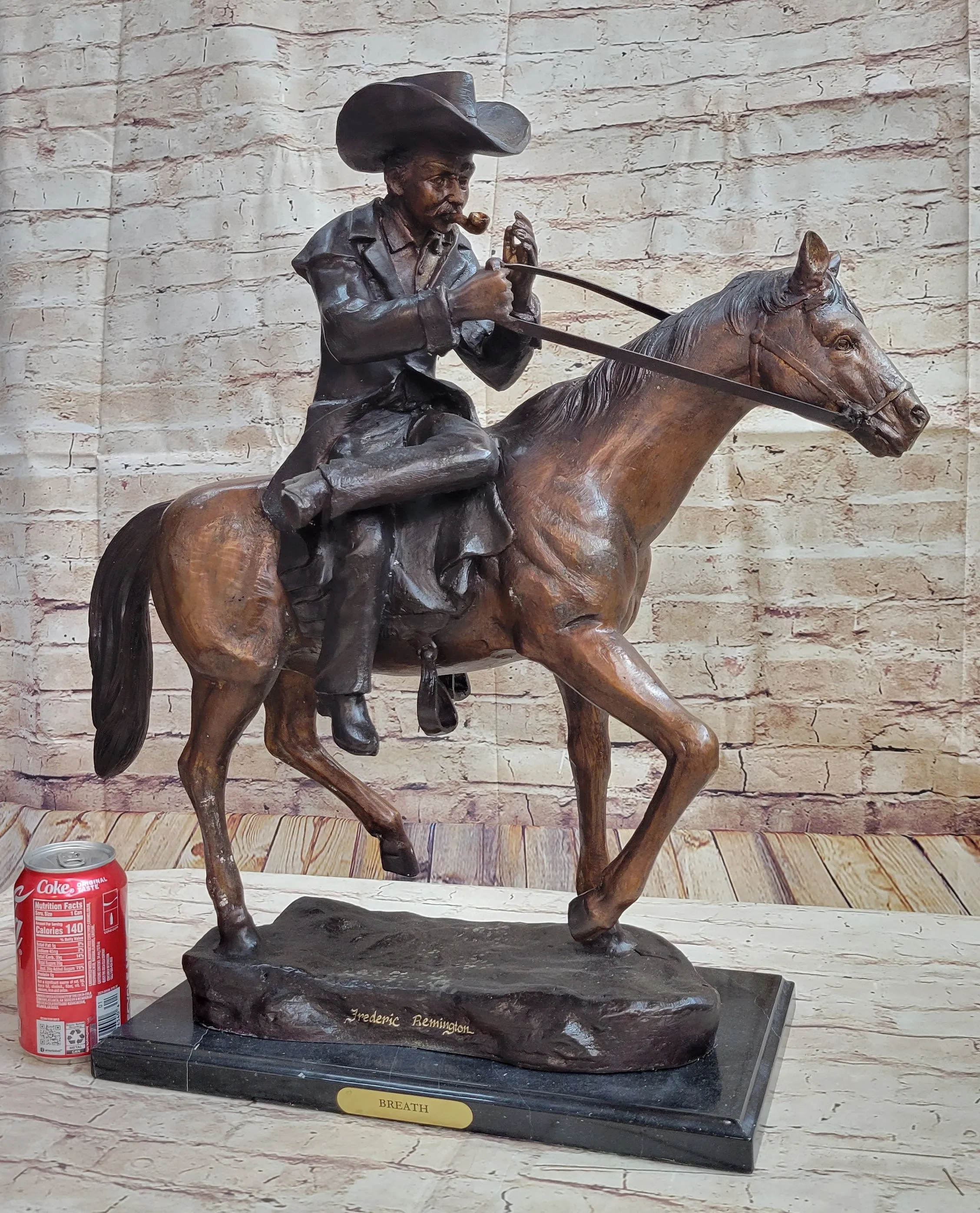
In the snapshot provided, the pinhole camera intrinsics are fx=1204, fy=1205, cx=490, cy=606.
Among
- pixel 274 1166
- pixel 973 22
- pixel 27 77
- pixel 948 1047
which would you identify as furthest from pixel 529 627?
pixel 27 77

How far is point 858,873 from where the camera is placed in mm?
2941

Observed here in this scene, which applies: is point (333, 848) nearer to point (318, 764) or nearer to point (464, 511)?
point (318, 764)

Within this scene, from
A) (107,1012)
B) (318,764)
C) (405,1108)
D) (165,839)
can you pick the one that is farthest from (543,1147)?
(165,839)

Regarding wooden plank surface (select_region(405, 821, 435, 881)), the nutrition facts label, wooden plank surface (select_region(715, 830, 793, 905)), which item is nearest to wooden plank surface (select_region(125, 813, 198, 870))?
wooden plank surface (select_region(405, 821, 435, 881))

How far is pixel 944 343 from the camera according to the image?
9.81 feet

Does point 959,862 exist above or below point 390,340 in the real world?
below

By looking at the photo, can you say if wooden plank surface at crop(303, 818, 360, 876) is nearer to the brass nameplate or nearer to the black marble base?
the black marble base

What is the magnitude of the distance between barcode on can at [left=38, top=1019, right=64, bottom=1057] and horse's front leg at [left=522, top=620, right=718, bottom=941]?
918 millimetres

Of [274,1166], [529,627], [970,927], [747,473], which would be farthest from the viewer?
[747,473]

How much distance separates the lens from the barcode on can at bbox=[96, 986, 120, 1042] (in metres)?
2.03

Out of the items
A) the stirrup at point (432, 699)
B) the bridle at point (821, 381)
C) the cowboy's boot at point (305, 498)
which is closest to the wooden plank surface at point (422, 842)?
the stirrup at point (432, 699)

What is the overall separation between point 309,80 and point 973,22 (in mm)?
1667

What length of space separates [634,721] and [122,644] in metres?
1.00

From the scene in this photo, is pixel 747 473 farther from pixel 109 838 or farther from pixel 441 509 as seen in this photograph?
pixel 109 838
